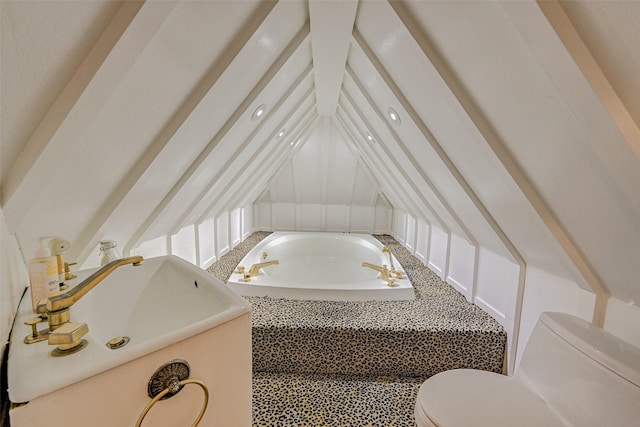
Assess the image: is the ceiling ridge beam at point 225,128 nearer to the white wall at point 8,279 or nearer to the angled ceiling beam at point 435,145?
the angled ceiling beam at point 435,145

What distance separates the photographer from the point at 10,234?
35.1 inches

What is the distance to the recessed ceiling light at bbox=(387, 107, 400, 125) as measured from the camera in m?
1.91

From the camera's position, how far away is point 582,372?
Answer: 1.14m

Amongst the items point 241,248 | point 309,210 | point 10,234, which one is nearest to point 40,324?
point 10,234

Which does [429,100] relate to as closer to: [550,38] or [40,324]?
[550,38]

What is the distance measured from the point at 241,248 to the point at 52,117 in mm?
3618

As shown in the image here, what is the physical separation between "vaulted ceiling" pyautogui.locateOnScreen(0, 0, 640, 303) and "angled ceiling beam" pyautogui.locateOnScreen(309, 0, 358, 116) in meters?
0.01

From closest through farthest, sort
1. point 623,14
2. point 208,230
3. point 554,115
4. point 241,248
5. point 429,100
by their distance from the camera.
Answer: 1. point 623,14
2. point 554,115
3. point 429,100
4. point 208,230
5. point 241,248

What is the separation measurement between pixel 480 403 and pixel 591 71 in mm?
1313

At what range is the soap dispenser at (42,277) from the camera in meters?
0.81

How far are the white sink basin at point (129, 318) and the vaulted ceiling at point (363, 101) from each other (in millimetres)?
368

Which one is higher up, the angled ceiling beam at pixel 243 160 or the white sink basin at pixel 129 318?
the angled ceiling beam at pixel 243 160

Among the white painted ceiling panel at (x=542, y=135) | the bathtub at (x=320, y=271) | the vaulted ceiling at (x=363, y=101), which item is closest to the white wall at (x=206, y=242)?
the bathtub at (x=320, y=271)

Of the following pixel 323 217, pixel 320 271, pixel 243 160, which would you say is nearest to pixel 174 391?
pixel 243 160
